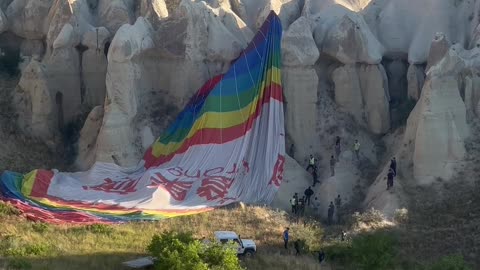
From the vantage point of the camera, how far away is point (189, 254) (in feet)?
57.0

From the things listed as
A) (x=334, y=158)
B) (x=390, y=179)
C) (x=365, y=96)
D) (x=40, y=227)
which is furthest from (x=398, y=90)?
(x=40, y=227)

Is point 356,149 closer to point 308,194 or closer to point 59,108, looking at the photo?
point 308,194

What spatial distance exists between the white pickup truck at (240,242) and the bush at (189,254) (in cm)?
166

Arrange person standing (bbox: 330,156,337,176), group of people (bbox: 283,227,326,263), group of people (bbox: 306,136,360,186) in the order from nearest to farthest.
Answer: group of people (bbox: 283,227,326,263)
person standing (bbox: 330,156,337,176)
group of people (bbox: 306,136,360,186)

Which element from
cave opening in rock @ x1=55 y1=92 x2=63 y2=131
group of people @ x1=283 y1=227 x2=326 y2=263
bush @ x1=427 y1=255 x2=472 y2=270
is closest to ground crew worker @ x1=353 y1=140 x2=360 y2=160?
group of people @ x1=283 y1=227 x2=326 y2=263

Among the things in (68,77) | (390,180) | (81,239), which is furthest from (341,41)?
(81,239)

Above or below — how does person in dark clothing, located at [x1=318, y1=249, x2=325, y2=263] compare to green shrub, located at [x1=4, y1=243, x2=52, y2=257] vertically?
below

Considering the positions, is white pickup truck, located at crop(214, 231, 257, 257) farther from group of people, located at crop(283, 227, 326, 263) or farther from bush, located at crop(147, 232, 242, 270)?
bush, located at crop(147, 232, 242, 270)

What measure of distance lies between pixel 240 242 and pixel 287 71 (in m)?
8.48

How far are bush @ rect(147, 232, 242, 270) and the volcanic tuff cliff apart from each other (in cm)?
776

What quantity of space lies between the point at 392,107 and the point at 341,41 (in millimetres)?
2788

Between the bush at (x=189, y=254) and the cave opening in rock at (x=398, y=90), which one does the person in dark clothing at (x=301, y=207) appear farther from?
the bush at (x=189, y=254)

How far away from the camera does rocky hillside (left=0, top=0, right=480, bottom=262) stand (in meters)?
26.0

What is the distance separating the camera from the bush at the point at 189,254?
1733 cm
